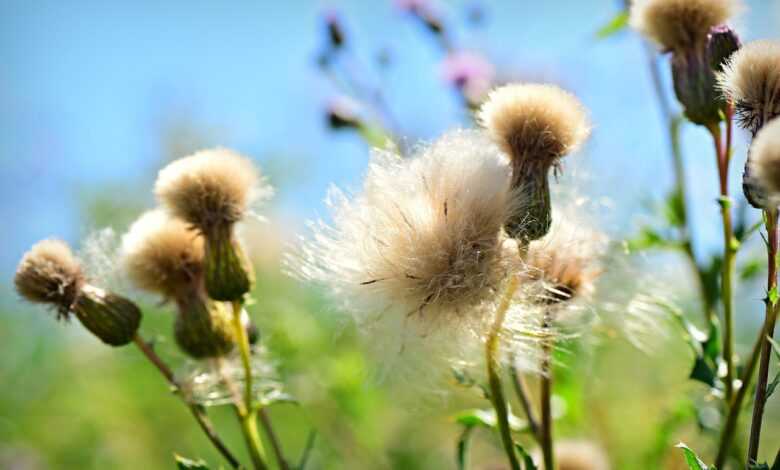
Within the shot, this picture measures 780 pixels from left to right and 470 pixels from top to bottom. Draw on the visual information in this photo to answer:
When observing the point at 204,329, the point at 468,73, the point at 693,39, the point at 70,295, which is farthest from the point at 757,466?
the point at 468,73

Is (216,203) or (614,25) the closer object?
(216,203)

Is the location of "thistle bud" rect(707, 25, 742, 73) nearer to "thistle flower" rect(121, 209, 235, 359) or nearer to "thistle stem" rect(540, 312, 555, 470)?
"thistle stem" rect(540, 312, 555, 470)

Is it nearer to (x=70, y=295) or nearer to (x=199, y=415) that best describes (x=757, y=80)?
(x=199, y=415)

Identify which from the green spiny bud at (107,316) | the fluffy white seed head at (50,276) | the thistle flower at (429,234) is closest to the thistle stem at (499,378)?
the thistle flower at (429,234)

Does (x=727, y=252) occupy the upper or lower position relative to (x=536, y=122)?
lower

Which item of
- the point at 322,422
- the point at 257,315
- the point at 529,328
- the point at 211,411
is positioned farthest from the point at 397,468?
the point at 529,328
